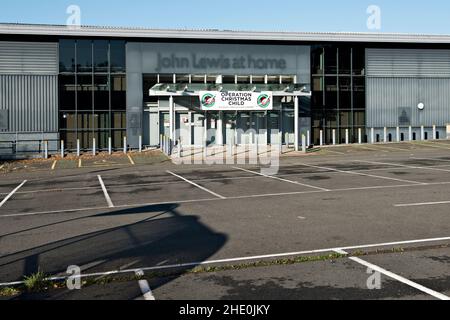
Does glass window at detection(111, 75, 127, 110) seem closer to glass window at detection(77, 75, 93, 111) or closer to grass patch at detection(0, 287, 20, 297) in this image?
glass window at detection(77, 75, 93, 111)

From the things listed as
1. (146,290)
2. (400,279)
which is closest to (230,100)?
(400,279)

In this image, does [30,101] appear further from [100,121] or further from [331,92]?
[331,92]

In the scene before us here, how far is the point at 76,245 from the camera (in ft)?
28.6

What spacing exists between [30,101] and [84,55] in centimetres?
496

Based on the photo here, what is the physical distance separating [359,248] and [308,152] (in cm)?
2467

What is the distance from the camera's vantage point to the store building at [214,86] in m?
34.4

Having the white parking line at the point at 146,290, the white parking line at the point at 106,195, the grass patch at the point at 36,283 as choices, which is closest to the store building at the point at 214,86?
the white parking line at the point at 106,195

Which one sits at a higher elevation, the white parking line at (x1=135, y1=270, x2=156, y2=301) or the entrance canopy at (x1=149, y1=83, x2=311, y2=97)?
the entrance canopy at (x1=149, y1=83, x2=311, y2=97)

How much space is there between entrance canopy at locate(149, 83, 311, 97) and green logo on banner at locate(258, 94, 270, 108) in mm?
563

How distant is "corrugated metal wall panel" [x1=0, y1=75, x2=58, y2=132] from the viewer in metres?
34.4

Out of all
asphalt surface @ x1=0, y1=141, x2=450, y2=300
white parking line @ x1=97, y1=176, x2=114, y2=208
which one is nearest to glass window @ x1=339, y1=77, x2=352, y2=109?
asphalt surface @ x1=0, y1=141, x2=450, y2=300

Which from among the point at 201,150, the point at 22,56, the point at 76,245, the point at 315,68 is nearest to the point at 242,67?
the point at 315,68

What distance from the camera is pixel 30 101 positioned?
34.8 metres

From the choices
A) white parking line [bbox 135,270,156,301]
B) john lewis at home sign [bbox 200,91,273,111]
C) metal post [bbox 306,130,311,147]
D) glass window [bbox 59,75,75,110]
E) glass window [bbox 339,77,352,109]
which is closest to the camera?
white parking line [bbox 135,270,156,301]
